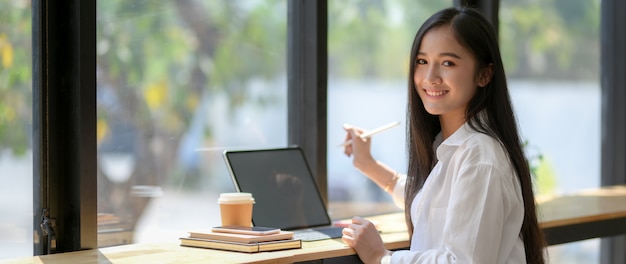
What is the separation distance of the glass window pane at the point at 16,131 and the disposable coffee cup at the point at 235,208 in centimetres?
59

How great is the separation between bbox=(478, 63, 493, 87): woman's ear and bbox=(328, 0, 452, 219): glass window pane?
1.09m

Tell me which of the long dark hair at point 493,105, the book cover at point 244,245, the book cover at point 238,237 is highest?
the long dark hair at point 493,105

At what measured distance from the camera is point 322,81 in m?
3.44

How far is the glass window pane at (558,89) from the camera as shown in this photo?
4367mm

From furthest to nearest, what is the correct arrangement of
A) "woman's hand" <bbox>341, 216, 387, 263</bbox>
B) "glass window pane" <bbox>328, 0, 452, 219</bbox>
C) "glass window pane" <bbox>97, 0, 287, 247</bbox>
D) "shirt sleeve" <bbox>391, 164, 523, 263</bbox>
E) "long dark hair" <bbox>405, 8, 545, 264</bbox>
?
"glass window pane" <bbox>328, 0, 452, 219</bbox>
"glass window pane" <bbox>97, 0, 287, 247</bbox>
"woman's hand" <bbox>341, 216, 387, 263</bbox>
"long dark hair" <bbox>405, 8, 545, 264</bbox>
"shirt sleeve" <bbox>391, 164, 523, 263</bbox>

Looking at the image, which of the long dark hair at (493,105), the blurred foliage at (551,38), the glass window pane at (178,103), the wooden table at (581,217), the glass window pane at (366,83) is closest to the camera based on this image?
the long dark hair at (493,105)

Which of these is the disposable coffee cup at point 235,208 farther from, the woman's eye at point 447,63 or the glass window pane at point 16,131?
the woman's eye at point 447,63

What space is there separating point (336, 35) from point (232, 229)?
3.91 ft

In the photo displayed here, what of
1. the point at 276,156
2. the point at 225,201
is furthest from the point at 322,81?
the point at 225,201

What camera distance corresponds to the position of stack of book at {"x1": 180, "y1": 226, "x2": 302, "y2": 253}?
2.53 m

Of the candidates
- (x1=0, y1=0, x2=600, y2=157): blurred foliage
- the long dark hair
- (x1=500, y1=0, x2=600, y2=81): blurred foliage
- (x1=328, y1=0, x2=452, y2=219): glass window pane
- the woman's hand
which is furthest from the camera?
(x1=500, y1=0, x2=600, y2=81): blurred foliage

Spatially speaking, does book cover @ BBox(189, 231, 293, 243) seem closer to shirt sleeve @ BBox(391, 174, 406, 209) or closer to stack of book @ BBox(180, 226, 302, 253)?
stack of book @ BBox(180, 226, 302, 253)

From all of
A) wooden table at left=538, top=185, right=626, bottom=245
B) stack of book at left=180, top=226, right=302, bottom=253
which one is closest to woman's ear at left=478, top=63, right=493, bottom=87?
stack of book at left=180, top=226, right=302, bottom=253

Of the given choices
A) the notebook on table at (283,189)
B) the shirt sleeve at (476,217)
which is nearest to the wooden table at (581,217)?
the notebook on table at (283,189)
